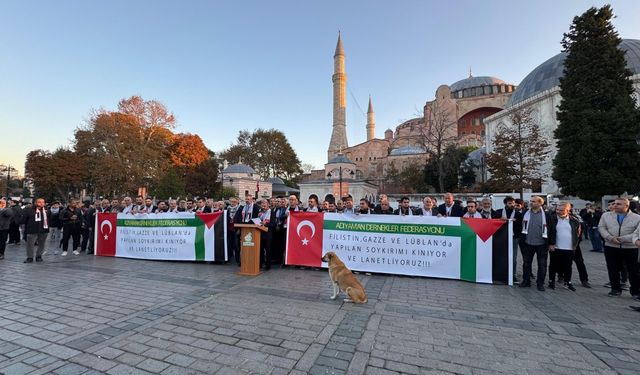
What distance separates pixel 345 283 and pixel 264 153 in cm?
6108

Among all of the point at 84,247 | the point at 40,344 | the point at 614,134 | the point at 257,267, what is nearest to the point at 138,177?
the point at 84,247

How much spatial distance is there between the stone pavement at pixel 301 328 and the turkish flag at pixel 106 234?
323 centimetres

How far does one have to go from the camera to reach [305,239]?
795cm

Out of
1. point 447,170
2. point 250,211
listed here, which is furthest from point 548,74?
point 250,211

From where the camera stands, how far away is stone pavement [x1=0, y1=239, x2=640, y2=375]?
10.2 feet

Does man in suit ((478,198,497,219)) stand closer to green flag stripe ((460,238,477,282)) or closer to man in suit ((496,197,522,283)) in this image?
man in suit ((496,197,522,283))

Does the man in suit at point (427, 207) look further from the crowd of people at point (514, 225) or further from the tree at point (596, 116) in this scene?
the tree at point (596, 116)

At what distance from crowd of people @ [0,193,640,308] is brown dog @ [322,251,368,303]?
8.81ft

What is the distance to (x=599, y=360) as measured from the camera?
127 inches

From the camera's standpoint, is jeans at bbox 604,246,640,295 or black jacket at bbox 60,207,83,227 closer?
jeans at bbox 604,246,640,295

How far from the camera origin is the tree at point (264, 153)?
211 feet

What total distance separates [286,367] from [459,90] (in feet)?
268

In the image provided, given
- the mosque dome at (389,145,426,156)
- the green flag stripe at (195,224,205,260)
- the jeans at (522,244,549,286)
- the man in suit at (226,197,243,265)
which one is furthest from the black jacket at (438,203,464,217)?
the mosque dome at (389,145,426,156)

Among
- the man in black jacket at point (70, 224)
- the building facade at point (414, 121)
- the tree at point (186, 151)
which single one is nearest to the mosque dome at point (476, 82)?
the building facade at point (414, 121)
